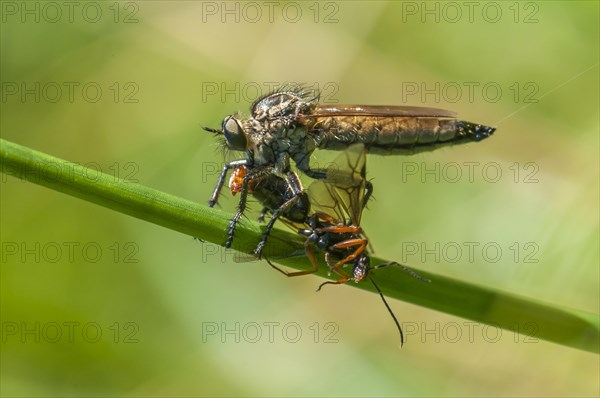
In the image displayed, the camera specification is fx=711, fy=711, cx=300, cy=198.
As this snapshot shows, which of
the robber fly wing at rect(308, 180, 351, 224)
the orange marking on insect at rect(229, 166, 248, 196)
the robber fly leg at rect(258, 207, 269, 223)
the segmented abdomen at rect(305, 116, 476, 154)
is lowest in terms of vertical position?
the robber fly leg at rect(258, 207, 269, 223)

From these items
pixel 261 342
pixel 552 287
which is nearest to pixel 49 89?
pixel 261 342

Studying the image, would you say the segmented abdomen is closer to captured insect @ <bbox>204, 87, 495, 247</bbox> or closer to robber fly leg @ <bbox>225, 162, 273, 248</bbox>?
captured insect @ <bbox>204, 87, 495, 247</bbox>

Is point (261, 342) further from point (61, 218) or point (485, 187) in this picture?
point (485, 187)

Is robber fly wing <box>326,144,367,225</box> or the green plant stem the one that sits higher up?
robber fly wing <box>326,144,367,225</box>

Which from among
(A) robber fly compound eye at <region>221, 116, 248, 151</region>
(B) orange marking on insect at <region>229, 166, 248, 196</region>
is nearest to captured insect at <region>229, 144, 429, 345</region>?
A: (B) orange marking on insect at <region>229, 166, 248, 196</region>

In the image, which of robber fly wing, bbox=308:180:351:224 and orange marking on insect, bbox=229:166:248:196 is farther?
orange marking on insect, bbox=229:166:248:196

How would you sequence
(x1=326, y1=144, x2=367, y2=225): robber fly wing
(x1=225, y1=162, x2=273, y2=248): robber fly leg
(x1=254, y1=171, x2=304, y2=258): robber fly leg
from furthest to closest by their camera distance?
1. (x1=326, y1=144, x2=367, y2=225): robber fly wing
2. (x1=254, y1=171, x2=304, y2=258): robber fly leg
3. (x1=225, y1=162, x2=273, y2=248): robber fly leg

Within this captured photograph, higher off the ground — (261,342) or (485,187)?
(485,187)
